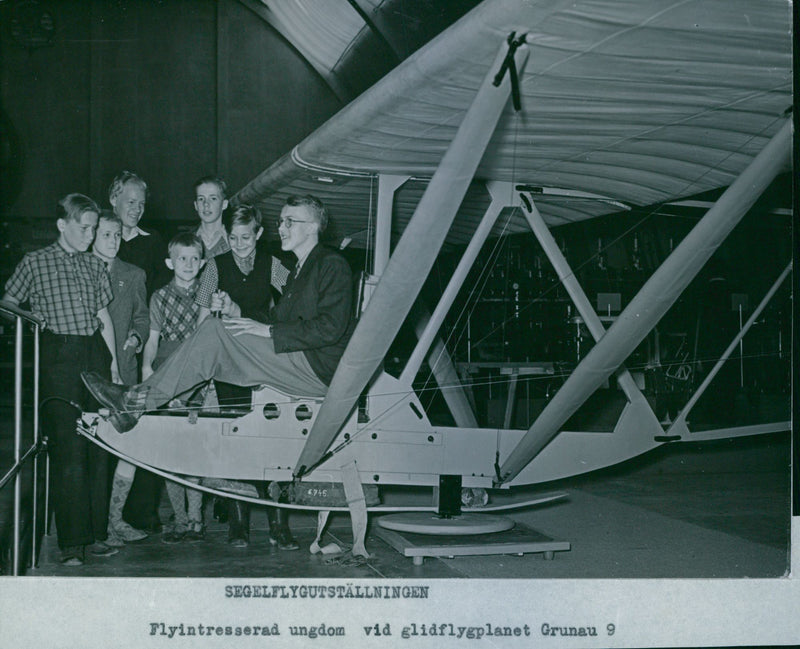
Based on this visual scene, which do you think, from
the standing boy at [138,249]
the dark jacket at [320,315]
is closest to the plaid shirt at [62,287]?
the standing boy at [138,249]

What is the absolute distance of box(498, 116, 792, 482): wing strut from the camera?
3.79 metres

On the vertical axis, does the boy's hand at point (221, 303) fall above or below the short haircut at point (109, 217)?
below

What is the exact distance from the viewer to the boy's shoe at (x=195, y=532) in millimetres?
4766

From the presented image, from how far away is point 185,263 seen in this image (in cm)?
463

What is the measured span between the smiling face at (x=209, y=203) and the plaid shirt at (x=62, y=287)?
0.69 m

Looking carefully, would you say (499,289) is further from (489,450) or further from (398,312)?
(398,312)

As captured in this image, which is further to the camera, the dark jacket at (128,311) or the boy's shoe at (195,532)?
the boy's shoe at (195,532)

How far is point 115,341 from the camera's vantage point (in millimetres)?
4391

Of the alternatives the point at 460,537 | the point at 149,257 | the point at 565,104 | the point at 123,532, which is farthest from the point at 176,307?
the point at 565,104

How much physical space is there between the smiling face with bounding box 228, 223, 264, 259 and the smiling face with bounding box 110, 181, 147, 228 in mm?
511

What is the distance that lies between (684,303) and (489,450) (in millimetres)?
4267

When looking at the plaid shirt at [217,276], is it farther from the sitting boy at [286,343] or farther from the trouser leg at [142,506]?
the trouser leg at [142,506]

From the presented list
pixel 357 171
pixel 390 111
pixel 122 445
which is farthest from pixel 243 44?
pixel 122 445

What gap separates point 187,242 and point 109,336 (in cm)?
68
